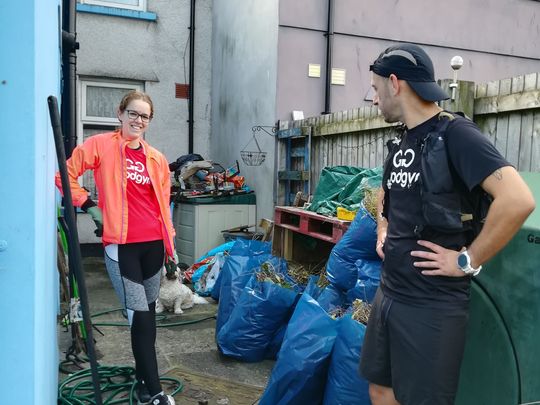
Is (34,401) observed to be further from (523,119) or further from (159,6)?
(159,6)

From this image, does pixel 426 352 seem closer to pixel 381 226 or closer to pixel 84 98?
pixel 381 226

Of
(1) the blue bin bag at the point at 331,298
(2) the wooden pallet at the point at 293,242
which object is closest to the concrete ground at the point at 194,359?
(1) the blue bin bag at the point at 331,298

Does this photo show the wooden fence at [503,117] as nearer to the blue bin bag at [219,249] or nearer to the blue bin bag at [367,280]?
the blue bin bag at [367,280]

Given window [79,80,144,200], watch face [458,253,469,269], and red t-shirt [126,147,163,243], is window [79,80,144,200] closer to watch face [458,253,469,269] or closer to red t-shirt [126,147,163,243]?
red t-shirt [126,147,163,243]

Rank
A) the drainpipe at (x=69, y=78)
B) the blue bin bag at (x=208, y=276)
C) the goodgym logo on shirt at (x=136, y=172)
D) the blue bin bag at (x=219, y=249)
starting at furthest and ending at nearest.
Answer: the blue bin bag at (x=219, y=249)
the blue bin bag at (x=208, y=276)
the drainpipe at (x=69, y=78)
the goodgym logo on shirt at (x=136, y=172)

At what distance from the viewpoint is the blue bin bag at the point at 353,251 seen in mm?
3074

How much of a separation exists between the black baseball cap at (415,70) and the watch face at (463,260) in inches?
22.3

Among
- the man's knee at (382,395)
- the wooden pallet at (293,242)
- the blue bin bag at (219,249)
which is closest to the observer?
the man's knee at (382,395)

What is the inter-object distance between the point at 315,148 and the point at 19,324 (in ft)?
15.5

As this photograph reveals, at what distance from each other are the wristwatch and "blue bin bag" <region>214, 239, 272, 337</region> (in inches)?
99.0

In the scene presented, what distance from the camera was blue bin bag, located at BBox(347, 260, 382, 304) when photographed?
2.89 meters

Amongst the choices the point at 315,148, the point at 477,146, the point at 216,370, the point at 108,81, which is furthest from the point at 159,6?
the point at 477,146

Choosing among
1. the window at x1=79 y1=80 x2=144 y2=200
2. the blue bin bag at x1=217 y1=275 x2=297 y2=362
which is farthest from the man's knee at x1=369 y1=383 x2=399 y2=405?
the window at x1=79 y1=80 x2=144 y2=200

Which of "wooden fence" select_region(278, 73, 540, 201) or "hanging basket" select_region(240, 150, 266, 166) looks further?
"hanging basket" select_region(240, 150, 266, 166)
